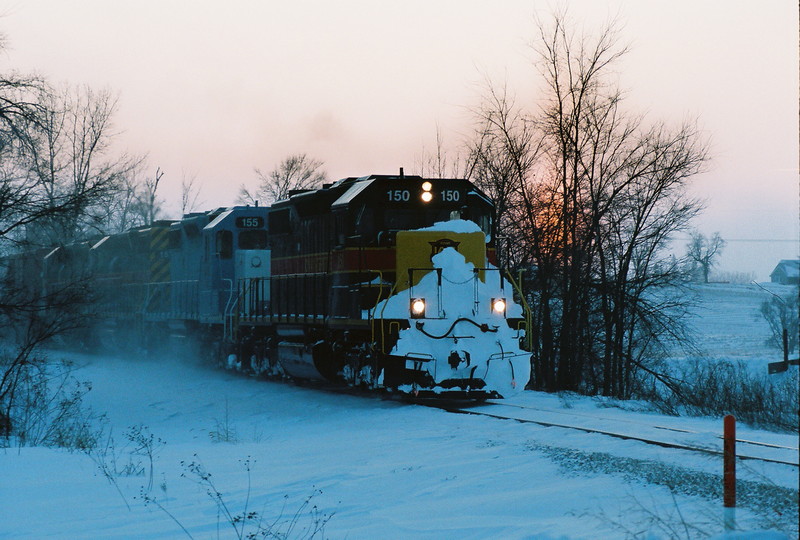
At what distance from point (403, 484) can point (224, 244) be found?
14.5 meters

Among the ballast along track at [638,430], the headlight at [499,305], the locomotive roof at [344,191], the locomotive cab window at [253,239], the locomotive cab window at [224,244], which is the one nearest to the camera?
the ballast along track at [638,430]

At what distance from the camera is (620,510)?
7.30 m

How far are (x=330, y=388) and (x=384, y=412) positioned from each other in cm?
420

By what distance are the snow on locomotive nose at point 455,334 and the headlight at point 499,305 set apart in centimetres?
2

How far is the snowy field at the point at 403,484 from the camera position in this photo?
7.19 m

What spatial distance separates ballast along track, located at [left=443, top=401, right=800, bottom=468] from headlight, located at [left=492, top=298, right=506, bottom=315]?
1502 mm

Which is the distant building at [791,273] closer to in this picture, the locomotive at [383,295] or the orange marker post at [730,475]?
the orange marker post at [730,475]

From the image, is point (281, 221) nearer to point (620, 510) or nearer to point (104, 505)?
point (104, 505)

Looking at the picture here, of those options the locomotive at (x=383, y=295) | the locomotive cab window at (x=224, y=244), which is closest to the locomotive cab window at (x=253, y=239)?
the locomotive cab window at (x=224, y=244)

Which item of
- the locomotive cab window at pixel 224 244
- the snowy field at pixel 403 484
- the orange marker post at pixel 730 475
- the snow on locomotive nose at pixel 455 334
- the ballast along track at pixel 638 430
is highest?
the locomotive cab window at pixel 224 244

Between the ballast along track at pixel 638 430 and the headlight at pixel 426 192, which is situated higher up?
the headlight at pixel 426 192

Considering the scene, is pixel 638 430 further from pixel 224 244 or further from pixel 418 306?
pixel 224 244

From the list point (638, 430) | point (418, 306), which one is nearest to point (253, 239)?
point (418, 306)

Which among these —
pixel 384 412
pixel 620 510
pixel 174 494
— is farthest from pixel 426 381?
pixel 620 510
